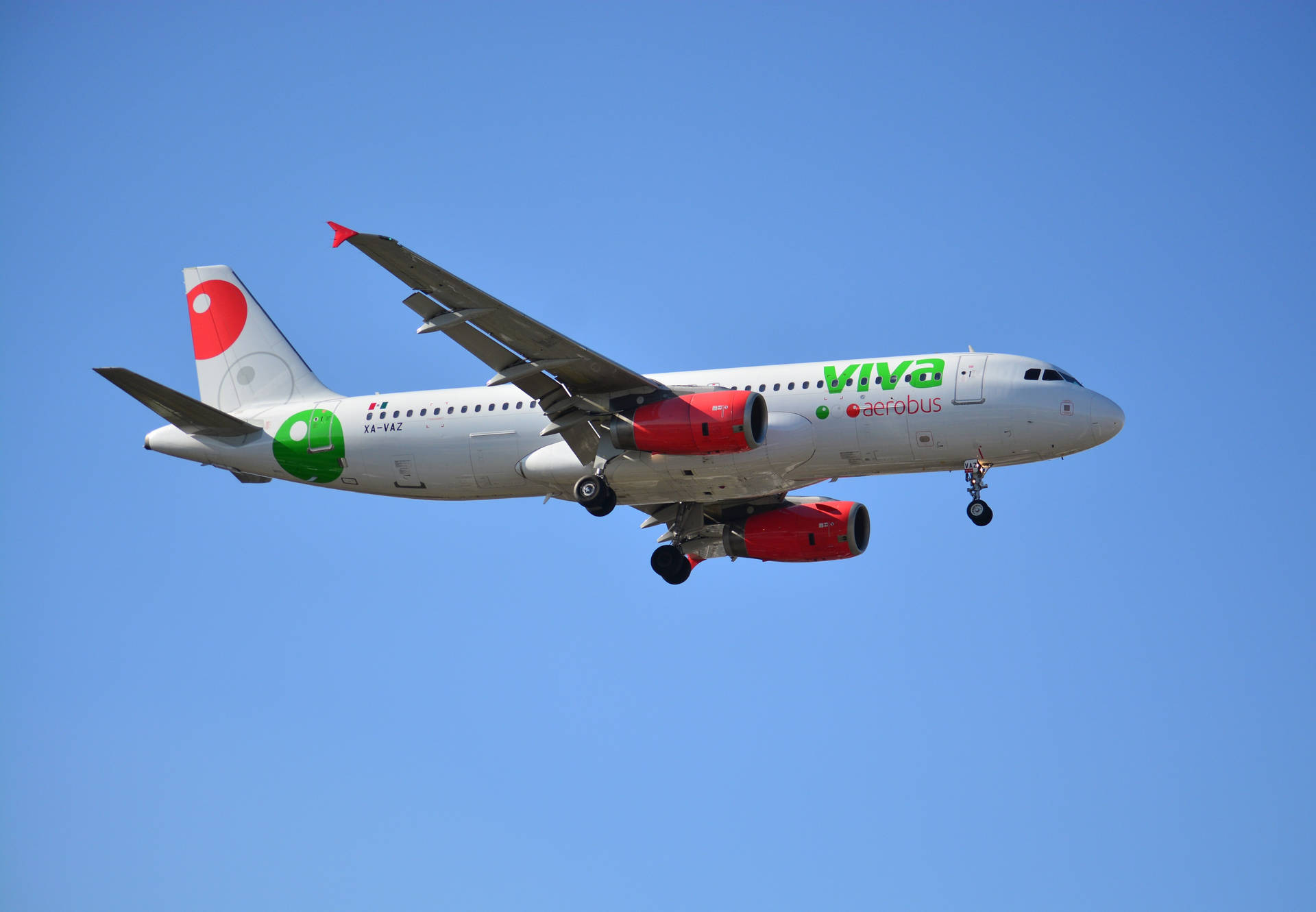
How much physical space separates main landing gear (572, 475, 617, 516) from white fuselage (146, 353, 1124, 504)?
358mm

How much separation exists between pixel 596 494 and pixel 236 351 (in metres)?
14.8

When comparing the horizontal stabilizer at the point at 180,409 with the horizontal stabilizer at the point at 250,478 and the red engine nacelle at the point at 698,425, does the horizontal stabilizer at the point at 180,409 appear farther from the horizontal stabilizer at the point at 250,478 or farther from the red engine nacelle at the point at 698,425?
the red engine nacelle at the point at 698,425

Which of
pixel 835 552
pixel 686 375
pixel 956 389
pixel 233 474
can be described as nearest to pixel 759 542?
pixel 835 552

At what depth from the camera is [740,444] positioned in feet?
115

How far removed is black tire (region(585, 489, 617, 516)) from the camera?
3759 cm

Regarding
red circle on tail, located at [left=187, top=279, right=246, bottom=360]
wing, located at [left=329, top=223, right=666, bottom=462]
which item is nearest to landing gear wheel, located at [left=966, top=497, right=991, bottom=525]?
wing, located at [left=329, top=223, right=666, bottom=462]

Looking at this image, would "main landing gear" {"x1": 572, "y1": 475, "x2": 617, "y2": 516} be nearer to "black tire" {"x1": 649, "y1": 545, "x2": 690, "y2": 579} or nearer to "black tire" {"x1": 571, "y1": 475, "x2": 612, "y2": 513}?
"black tire" {"x1": 571, "y1": 475, "x2": 612, "y2": 513}

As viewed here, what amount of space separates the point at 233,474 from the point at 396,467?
602cm

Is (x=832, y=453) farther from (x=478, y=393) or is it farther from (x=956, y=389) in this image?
(x=478, y=393)

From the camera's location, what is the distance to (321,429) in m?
41.1

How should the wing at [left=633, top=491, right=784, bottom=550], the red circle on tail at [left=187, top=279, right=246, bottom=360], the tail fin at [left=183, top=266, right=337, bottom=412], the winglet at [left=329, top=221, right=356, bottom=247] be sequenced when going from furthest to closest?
the red circle on tail at [left=187, top=279, right=246, bottom=360]
the tail fin at [left=183, top=266, right=337, bottom=412]
the wing at [left=633, top=491, right=784, bottom=550]
the winglet at [left=329, top=221, right=356, bottom=247]

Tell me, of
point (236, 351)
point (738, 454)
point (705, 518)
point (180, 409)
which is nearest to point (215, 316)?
point (236, 351)

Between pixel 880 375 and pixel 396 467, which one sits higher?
pixel 880 375

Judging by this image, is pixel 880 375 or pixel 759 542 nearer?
pixel 880 375
